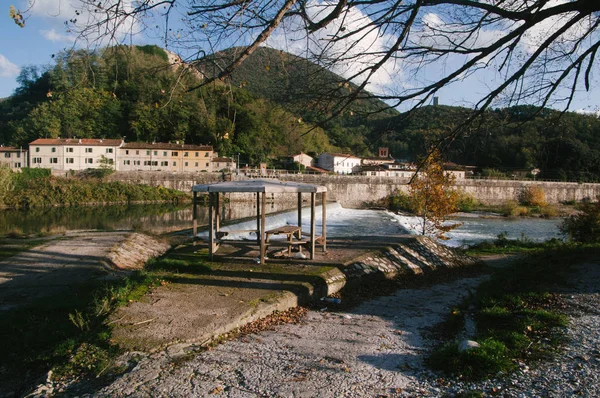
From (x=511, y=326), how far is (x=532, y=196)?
62704 mm

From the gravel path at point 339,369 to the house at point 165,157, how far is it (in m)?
65.4

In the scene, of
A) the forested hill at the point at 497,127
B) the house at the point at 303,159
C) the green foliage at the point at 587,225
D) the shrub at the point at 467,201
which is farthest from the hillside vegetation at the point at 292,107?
the house at the point at 303,159

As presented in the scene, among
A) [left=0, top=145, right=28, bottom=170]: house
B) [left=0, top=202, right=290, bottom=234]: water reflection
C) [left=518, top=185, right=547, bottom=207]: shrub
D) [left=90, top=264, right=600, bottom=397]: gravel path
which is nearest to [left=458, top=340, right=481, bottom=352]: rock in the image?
[left=90, top=264, right=600, bottom=397]: gravel path

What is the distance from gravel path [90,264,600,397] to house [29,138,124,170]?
64936 millimetres

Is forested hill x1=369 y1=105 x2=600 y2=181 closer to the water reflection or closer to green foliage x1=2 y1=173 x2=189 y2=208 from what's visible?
the water reflection

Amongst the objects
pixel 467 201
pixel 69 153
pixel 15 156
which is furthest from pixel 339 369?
pixel 15 156

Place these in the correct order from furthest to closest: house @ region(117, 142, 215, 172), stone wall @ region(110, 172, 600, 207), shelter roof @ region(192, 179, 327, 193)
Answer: house @ region(117, 142, 215, 172) < stone wall @ region(110, 172, 600, 207) < shelter roof @ region(192, 179, 327, 193)

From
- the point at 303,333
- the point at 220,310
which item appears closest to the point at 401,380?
the point at 303,333

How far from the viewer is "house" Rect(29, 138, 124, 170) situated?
210 ft

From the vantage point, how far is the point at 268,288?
7.33 metres

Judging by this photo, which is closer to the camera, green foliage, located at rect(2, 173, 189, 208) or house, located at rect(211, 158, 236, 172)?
green foliage, located at rect(2, 173, 189, 208)

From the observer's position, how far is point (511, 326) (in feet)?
17.3

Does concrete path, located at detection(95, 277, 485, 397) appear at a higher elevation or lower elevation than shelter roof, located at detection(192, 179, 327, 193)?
lower

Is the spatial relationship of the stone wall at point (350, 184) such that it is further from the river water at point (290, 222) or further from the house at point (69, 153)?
the river water at point (290, 222)
